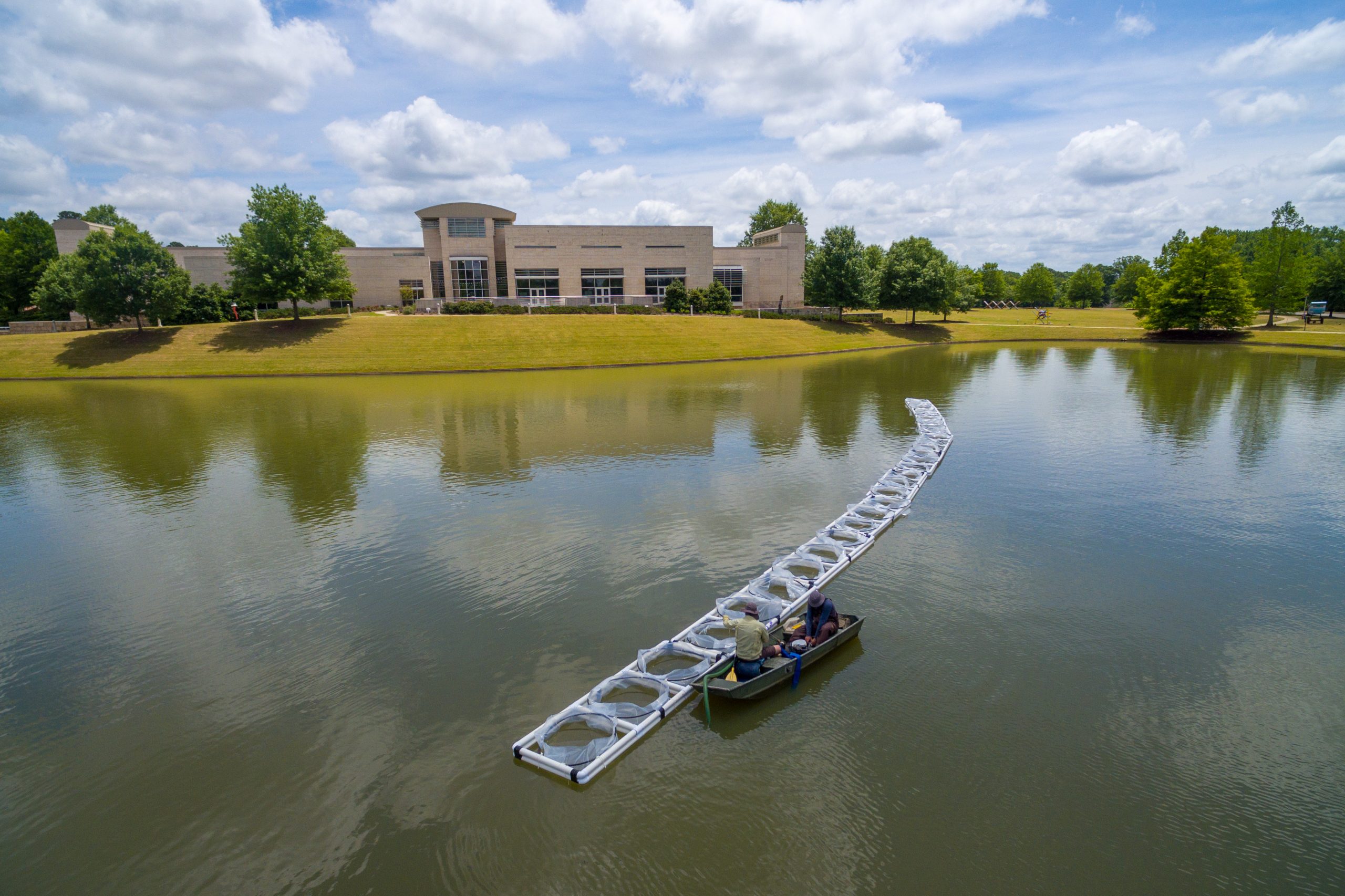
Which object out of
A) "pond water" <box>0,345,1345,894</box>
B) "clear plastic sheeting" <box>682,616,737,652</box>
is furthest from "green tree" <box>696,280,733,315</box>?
"clear plastic sheeting" <box>682,616,737,652</box>

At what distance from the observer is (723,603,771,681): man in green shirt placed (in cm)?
1097

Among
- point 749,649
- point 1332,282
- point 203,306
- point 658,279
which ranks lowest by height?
point 749,649

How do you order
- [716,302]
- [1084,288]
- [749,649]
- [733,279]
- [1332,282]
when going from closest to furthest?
[749,649] < [716,302] < [1332,282] < [733,279] < [1084,288]

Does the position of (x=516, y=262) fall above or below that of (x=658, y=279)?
above

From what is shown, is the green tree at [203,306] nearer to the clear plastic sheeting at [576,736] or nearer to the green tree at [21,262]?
the green tree at [21,262]

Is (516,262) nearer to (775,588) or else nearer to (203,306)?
(203,306)

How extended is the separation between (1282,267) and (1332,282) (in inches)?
819

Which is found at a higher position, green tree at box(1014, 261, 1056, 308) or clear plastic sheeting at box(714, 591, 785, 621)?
green tree at box(1014, 261, 1056, 308)

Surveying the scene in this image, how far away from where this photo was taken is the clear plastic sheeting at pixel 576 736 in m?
9.59

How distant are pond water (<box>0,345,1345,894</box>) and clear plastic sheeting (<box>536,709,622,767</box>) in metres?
0.39

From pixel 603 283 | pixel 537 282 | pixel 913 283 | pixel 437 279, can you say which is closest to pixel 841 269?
pixel 913 283

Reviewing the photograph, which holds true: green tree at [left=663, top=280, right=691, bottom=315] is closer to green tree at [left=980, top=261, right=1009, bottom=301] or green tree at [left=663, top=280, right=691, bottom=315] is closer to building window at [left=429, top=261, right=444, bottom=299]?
building window at [left=429, top=261, right=444, bottom=299]

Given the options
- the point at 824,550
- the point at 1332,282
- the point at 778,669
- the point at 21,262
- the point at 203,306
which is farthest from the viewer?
the point at 1332,282

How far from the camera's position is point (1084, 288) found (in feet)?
479
